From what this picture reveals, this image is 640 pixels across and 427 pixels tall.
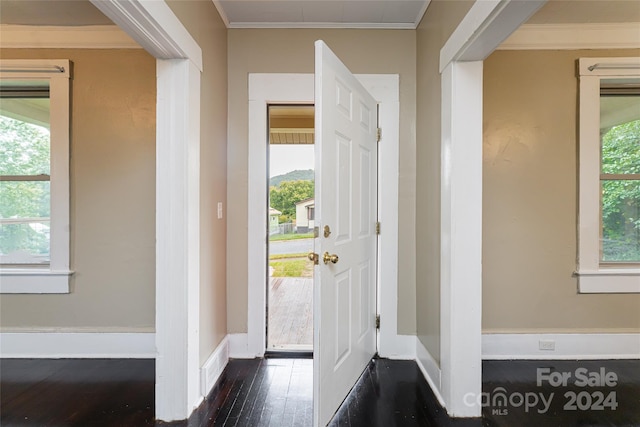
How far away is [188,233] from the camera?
5.49 ft

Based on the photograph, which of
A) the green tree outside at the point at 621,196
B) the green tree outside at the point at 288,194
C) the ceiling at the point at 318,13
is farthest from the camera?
the green tree outside at the point at 288,194

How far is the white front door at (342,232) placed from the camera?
156 cm

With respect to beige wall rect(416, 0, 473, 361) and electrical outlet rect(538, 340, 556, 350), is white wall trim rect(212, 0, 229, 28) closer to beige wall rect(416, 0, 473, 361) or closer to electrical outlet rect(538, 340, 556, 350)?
beige wall rect(416, 0, 473, 361)

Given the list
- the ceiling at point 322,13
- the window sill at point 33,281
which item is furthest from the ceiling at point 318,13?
the window sill at point 33,281

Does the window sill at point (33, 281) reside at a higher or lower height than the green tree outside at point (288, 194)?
lower

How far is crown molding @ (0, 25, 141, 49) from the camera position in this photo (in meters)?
2.34

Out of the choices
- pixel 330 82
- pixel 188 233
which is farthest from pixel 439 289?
pixel 188 233

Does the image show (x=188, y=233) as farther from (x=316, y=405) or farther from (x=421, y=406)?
(x=421, y=406)

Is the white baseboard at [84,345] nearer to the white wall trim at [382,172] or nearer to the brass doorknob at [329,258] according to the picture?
the white wall trim at [382,172]

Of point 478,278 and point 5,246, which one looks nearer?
point 478,278

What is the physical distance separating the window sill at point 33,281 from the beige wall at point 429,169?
269 centimetres

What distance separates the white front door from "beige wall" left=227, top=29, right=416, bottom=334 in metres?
0.26

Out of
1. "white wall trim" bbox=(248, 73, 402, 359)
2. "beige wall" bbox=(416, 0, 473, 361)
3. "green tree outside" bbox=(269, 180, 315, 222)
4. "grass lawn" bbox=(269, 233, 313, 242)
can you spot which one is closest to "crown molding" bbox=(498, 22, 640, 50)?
"beige wall" bbox=(416, 0, 473, 361)

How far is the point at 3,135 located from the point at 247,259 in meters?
2.12
